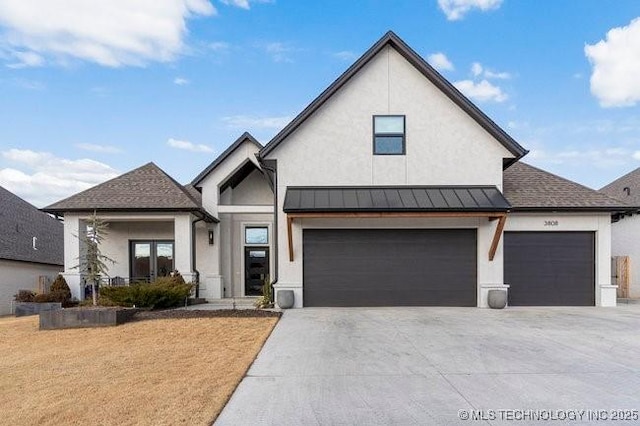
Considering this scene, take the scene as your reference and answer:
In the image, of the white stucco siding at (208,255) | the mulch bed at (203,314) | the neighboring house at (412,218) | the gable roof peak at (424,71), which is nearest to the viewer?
the mulch bed at (203,314)

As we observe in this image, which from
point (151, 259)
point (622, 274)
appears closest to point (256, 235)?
point (151, 259)

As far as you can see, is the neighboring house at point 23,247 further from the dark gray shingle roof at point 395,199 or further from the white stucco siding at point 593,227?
the white stucco siding at point 593,227

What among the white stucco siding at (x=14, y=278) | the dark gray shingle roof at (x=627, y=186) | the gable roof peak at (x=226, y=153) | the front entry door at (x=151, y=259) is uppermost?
the gable roof peak at (x=226, y=153)

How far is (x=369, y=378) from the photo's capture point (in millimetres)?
6266

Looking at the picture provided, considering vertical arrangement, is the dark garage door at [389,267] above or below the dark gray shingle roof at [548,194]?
below

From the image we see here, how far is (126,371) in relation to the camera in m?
6.62

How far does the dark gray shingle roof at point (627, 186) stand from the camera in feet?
68.3

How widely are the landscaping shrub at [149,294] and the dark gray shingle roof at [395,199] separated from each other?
4828 mm

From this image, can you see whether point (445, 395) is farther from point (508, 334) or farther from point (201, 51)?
point (201, 51)

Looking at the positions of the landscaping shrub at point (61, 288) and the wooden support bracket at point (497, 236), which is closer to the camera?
the wooden support bracket at point (497, 236)

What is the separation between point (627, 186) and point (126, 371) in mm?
24910

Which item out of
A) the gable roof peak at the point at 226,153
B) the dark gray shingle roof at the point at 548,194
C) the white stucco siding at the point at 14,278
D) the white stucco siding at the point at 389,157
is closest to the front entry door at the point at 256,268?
the gable roof peak at the point at 226,153

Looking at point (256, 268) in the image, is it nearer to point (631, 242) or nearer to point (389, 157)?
point (389, 157)

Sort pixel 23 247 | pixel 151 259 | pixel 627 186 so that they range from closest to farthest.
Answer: pixel 151 259 < pixel 627 186 < pixel 23 247
